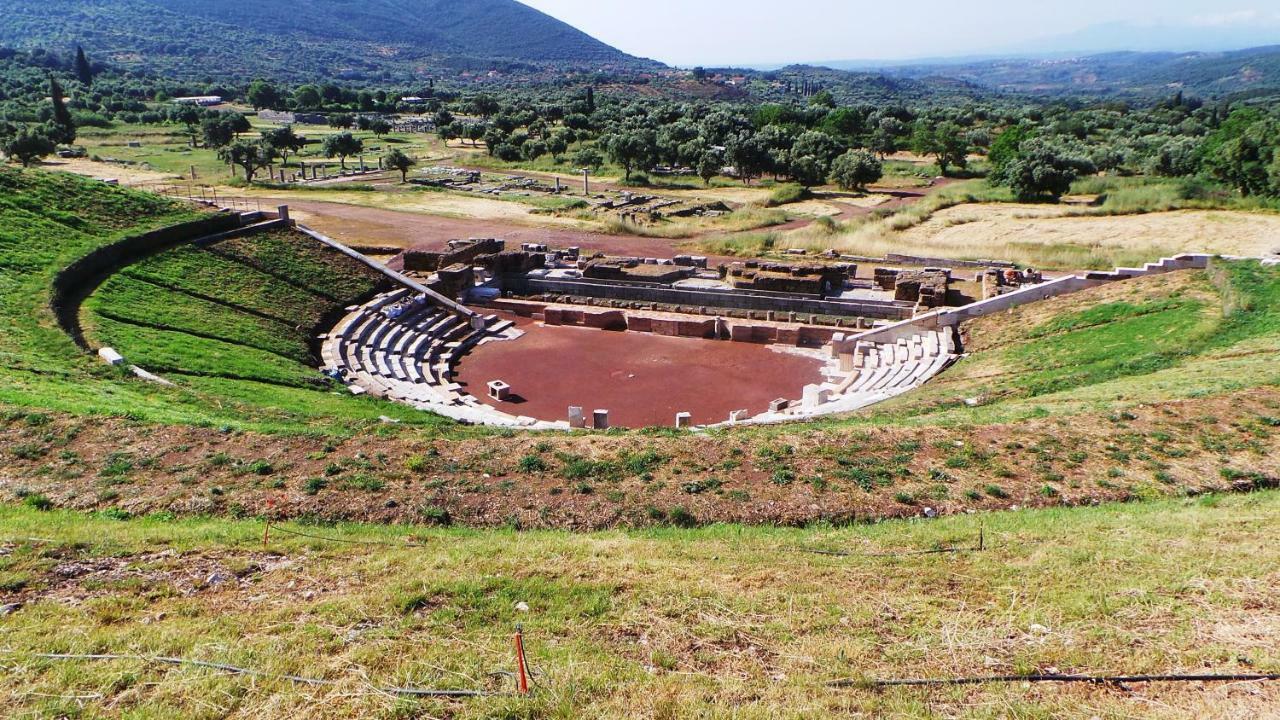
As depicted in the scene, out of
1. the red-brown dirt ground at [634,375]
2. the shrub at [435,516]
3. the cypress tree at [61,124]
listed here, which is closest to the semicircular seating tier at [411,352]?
the red-brown dirt ground at [634,375]

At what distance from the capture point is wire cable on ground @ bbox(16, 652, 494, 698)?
7535mm

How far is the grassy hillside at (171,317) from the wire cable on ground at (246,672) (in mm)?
9977

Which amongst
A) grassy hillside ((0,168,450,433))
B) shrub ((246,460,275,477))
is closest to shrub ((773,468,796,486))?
shrub ((246,460,275,477))

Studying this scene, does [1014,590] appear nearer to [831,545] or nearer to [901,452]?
[831,545]

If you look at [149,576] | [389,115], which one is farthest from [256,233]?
[389,115]

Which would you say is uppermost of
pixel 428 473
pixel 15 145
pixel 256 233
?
pixel 15 145

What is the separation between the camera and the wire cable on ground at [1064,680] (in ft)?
25.1

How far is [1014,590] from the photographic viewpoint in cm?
996

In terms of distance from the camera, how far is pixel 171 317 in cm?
2675

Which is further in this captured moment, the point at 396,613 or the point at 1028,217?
the point at 1028,217

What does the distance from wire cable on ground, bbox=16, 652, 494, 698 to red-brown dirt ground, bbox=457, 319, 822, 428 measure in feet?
55.1

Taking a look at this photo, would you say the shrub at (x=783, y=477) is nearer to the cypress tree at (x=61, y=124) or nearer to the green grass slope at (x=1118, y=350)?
the green grass slope at (x=1118, y=350)

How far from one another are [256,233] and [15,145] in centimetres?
4922

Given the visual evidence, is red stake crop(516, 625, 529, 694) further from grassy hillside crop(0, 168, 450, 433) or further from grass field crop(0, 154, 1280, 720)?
grassy hillside crop(0, 168, 450, 433)
